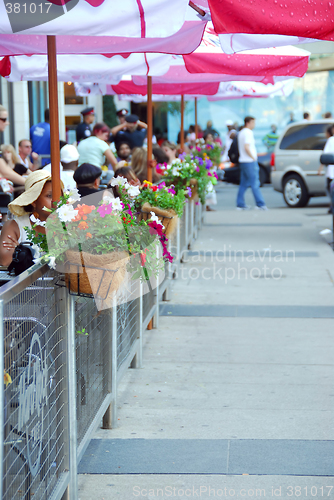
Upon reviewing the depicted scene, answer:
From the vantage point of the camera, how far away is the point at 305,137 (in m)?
15.3

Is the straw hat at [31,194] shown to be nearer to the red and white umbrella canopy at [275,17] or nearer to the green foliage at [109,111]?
the red and white umbrella canopy at [275,17]

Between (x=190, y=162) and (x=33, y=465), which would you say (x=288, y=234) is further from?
(x=33, y=465)

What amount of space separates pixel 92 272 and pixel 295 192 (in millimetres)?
13240

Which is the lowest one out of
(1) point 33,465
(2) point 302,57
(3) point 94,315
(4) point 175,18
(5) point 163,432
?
(5) point 163,432

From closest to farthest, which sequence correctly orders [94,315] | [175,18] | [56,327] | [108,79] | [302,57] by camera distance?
[56,327] < [175,18] < [94,315] < [302,57] < [108,79]

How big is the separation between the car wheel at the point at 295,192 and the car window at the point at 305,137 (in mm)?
732

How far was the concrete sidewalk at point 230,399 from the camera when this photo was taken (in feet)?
11.1

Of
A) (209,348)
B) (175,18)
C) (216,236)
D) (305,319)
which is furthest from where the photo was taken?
(216,236)

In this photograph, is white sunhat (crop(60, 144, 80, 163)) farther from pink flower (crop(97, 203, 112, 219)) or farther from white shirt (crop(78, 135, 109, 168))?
pink flower (crop(97, 203, 112, 219))

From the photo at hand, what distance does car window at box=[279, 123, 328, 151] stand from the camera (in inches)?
593

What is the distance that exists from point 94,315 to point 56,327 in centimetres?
68

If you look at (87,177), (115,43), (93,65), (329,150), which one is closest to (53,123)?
(115,43)

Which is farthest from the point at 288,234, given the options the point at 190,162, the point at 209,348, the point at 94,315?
the point at 94,315

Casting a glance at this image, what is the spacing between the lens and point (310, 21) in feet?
11.8
